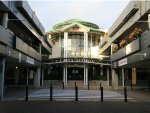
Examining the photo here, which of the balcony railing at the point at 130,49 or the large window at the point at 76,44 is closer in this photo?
the balcony railing at the point at 130,49

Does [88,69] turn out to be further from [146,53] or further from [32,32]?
[146,53]

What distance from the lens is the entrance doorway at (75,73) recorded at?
54.3 metres

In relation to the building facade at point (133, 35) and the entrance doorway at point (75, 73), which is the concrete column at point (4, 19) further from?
the entrance doorway at point (75, 73)

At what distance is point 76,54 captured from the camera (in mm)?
57031

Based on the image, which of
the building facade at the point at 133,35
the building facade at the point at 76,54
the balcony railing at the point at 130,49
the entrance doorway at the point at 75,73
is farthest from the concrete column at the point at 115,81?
the entrance doorway at the point at 75,73

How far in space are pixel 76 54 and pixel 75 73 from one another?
15.0ft

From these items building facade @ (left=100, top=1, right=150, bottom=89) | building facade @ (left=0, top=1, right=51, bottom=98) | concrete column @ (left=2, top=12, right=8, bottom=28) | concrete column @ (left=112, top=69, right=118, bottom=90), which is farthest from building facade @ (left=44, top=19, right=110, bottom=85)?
concrete column @ (left=2, top=12, right=8, bottom=28)

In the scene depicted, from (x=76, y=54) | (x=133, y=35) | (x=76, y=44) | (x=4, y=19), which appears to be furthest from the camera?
(x=76, y=44)

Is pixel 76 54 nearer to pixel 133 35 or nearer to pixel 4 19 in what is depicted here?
pixel 133 35

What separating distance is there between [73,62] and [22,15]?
2392 cm

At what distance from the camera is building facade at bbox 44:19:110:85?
50.2m

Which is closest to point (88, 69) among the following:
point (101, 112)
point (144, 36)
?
point (144, 36)

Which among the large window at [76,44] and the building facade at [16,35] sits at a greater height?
the large window at [76,44]

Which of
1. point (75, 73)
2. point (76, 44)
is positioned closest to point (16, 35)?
point (75, 73)
